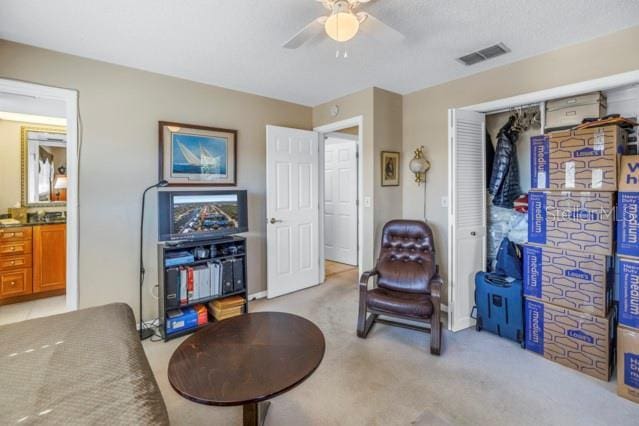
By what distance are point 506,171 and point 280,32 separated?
235 centimetres

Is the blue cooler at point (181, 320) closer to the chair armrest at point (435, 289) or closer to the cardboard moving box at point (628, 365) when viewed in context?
the chair armrest at point (435, 289)

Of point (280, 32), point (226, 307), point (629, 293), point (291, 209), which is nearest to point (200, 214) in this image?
point (226, 307)

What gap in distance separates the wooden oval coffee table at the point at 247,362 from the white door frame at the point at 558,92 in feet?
5.85

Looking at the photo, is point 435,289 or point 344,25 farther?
point 435,289

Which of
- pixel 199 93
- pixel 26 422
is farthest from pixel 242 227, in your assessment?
pixel 26 422

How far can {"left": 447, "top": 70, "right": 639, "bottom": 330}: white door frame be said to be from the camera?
7.34 ft

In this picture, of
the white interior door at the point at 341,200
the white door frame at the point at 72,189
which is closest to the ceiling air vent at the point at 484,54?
the white interior door at the point at 341,200

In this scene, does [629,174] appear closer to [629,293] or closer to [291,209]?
[629,293]

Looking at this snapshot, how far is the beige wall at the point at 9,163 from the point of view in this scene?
3.76 m

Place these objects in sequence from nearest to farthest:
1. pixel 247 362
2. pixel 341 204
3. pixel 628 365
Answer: pixel 247 362 → pixel 628 365 → pixel 341 204

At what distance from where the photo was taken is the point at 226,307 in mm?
3023

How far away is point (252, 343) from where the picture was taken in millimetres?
1762

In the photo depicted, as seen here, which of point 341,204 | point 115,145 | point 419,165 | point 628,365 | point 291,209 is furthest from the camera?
point 341,204

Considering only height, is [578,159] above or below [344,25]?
below
